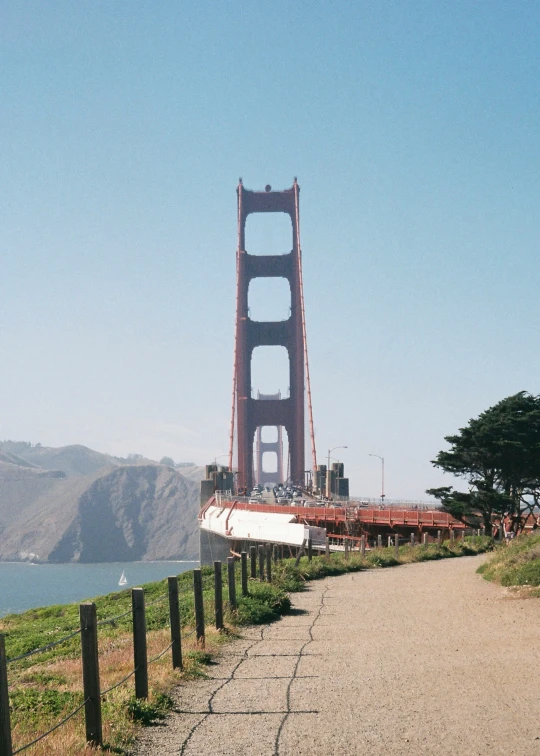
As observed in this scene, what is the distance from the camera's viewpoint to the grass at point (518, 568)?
1590cm

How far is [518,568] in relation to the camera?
57.6ft

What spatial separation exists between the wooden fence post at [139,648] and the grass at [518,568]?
8.82m

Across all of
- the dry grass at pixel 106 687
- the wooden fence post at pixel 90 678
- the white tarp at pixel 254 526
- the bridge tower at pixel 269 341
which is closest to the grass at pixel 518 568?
the dry grass at pixel 106 687

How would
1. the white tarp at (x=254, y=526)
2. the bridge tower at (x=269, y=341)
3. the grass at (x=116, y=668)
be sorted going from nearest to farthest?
the grass at (x=116, y=668), the white tarp at (x=254, y=526), the bridge tower at (x=269, y=341)

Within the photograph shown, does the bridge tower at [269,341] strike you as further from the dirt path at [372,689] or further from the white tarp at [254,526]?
the dirt path at [372,689]

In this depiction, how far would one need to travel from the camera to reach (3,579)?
170000 mm

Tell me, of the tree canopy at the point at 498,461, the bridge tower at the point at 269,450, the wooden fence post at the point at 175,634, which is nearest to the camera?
the wooden fence post at the point at 175,634

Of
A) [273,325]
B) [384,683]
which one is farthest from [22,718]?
[273,325]

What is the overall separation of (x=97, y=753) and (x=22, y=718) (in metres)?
2.23

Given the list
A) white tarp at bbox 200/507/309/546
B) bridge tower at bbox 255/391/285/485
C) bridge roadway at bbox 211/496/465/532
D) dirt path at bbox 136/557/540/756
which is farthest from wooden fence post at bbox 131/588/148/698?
bridge tower at bbox 255/391/285/485

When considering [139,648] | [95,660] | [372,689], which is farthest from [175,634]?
[95,660]

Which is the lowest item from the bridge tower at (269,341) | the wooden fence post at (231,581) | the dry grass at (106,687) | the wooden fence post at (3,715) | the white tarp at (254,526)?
the dry grass at (106,687)

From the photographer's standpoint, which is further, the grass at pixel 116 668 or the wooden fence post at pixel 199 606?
the wooden fence post at pixel 199 606

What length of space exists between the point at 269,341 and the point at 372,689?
335ft
